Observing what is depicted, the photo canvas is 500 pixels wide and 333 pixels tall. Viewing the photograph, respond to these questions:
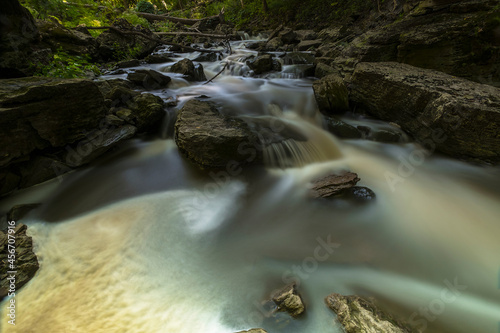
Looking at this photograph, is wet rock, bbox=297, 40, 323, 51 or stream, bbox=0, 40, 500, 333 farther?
wet rock, bbox=297, 40, 323, 51

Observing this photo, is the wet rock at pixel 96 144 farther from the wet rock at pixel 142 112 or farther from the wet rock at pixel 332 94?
the wet rock at pixel 332 94

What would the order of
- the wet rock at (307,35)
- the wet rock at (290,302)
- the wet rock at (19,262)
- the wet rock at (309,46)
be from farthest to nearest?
the wet rock at (307,35), the wet rock at (309,46), the wet rock at (19,262), the wet rock at (290,302)

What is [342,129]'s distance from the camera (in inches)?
180

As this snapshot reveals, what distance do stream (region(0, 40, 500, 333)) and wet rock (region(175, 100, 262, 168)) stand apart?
0.22 m

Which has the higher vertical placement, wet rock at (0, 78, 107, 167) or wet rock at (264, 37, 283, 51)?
wet rock at (264, 37, 283, 51)

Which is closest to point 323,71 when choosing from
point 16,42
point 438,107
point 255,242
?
point 438,107

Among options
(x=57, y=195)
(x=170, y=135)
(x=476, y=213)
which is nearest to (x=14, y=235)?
(x=57, y=195)

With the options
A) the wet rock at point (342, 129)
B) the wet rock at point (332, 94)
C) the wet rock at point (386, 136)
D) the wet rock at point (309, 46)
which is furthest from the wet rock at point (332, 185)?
the wet rock at point (309, 46)

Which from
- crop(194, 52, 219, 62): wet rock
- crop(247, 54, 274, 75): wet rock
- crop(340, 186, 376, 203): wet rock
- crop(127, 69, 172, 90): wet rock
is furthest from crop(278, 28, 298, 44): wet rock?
crop(340, 186, 376, 203): wet rock

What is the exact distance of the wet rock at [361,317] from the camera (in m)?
1.51

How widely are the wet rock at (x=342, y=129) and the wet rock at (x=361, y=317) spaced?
11.3 ft

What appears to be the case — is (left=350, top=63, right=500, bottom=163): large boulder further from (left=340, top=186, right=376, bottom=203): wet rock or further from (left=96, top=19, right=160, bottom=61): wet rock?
(left=96, top=19, right=160, bottom=61): wet rock

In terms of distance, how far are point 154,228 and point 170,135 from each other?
7.47 ft

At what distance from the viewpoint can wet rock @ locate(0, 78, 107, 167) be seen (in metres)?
2.72
